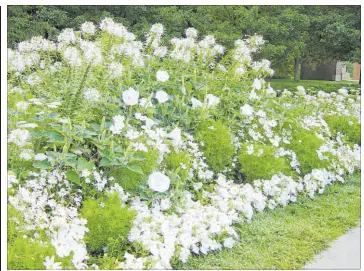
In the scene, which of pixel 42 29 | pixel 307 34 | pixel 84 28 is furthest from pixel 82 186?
pixel 307 34

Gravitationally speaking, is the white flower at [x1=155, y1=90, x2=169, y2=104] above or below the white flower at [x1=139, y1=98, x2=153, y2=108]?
above

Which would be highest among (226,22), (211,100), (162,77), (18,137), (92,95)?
(226,22)

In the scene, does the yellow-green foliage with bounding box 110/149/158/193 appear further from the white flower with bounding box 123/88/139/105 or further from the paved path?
the paved path

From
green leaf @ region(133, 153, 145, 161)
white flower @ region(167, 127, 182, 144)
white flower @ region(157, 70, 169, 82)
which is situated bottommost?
green leaf @ region(133, 153, 145, 161)

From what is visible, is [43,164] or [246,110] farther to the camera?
[246,110]

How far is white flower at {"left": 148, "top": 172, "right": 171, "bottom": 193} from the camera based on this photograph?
10.5 ft

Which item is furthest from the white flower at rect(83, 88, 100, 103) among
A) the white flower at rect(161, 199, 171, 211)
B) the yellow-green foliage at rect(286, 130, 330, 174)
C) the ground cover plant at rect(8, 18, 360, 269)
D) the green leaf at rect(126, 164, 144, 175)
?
the yellow-green foliage at rect(286, 130, 330, 174)

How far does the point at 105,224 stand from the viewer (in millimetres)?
2842

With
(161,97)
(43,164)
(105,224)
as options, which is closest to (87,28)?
(161,97)

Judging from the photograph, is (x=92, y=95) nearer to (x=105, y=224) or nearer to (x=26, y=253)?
(x=105, y=224)

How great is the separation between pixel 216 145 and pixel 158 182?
1026 millimetres

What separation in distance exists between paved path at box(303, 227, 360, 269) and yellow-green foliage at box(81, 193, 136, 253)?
1087mm

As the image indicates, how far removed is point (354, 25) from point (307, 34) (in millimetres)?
1483

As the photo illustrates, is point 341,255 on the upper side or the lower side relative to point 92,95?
lower
